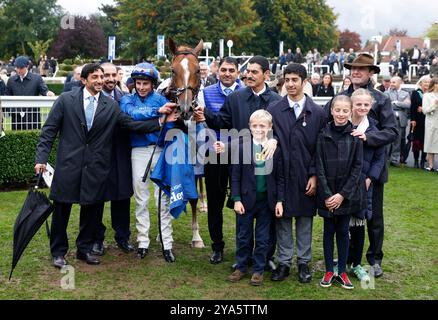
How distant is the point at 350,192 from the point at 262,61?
4.96ft

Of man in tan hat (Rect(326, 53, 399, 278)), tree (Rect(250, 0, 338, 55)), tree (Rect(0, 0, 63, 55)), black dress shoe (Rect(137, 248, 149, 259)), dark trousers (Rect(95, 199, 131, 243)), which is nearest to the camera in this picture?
man in tan hat (Rect(326, 53, 399, 278))

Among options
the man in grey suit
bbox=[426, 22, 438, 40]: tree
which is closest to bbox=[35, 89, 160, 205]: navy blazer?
the man in grey suit

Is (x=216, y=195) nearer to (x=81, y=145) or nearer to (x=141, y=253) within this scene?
(x=141, y=253)

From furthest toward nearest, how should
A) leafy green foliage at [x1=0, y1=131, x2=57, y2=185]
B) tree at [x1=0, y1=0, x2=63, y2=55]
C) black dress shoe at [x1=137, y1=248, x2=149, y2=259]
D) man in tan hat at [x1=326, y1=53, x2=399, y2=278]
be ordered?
tree at [x1=0, y1=0, x2=63, y2=55]
leafy green foliage at [x1=0, y1=131, x2=57, y2=185]
black dress shoe at [x1=137, y1=248, x2=149, y2=259]
man in tan hat at [x1=326, y1=53, x2=399, y2=278]

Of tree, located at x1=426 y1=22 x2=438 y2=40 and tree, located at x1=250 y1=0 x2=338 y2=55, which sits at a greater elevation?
tree, located at x1=250 y1=0 x2=338 y2=55

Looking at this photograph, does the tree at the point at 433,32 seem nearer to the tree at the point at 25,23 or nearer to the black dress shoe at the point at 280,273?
the tree at the point at 25,23

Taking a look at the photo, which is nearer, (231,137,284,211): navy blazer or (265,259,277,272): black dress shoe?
(231,137,284,211): navy blazer

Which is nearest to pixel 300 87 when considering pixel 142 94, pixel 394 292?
pixel 142 94

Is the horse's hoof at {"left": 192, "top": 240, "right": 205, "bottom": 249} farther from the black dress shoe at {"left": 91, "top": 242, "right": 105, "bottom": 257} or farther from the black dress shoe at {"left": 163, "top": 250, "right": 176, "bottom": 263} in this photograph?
the black dress shoe at {"left": 91, "top": 242, "right": 105, "bottom": 257}

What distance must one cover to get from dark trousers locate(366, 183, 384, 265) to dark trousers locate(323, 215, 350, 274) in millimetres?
475

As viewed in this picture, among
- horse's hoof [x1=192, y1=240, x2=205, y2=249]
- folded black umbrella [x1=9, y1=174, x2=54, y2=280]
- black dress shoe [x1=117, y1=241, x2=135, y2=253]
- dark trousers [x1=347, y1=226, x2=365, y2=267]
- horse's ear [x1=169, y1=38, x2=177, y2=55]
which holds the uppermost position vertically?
horse's ear [x1=169, y1=38, x2=177, y2=55]

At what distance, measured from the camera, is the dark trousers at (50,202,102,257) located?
18.3 feet

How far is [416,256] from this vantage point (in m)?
6.11
